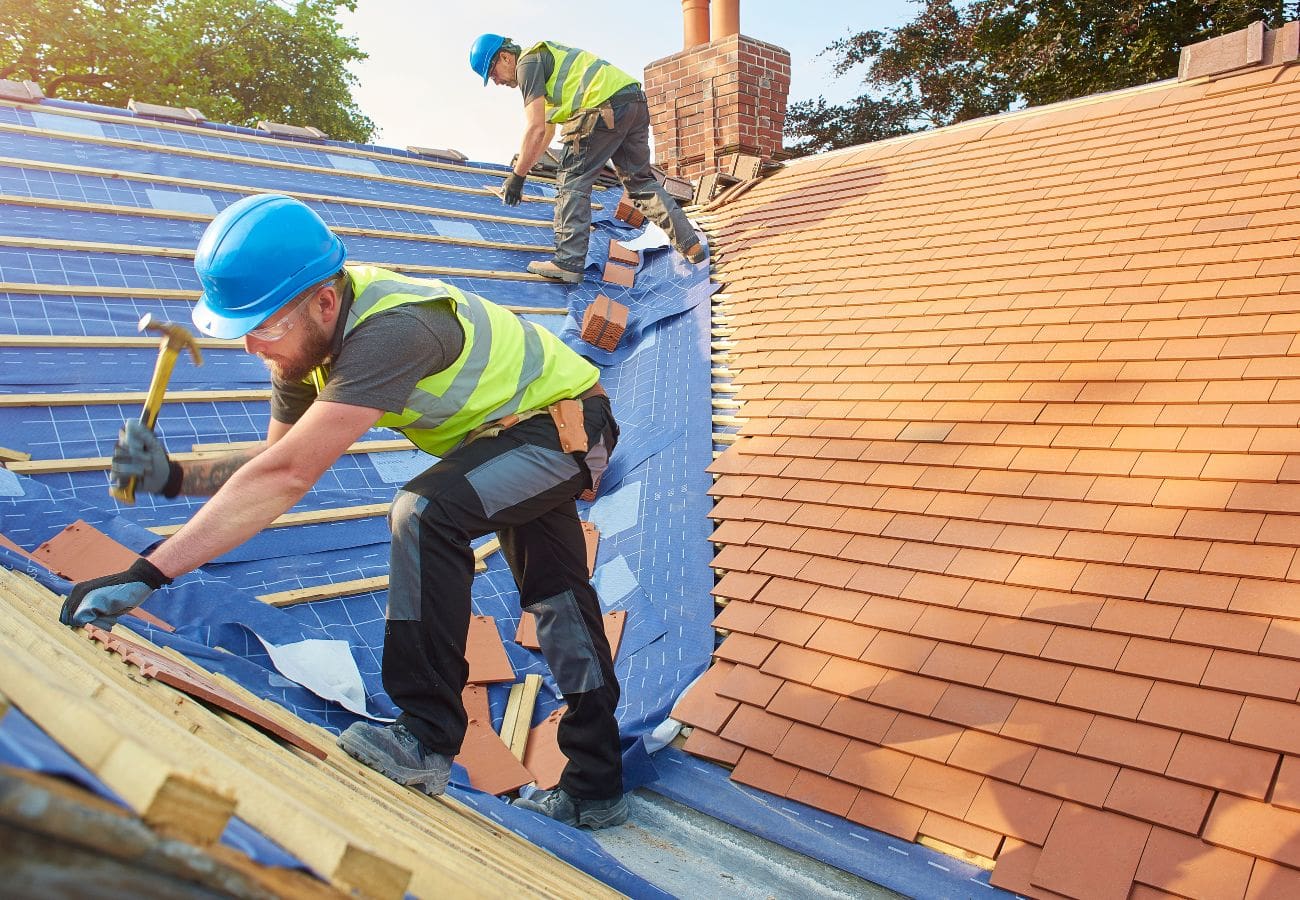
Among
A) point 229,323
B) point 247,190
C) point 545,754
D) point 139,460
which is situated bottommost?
point 545,754

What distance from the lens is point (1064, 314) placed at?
13.1ft

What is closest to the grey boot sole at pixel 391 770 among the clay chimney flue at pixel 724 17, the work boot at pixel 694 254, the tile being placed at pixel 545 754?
the tile being placed at pixel 545 754

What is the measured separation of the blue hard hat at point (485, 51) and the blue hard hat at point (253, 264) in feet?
13.9

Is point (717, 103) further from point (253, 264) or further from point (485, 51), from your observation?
point (253, 264)

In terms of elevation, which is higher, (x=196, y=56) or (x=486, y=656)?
(x=196, y=56)

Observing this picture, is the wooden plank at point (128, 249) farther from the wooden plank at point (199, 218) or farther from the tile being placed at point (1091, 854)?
the tile being placed at point (1091, 854)

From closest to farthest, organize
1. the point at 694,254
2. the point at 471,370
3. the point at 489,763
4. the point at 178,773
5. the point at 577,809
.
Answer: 1. the point at 178,773
2. the point at 471,370
3. the point at 577,809
4. the point at 489,763
5. the point at 694,254

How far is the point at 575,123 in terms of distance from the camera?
6301mm

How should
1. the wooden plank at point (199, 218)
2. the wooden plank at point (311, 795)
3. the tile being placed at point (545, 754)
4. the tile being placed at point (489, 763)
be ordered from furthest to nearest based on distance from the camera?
the wooden plank at point (199, 218)
the tile being placed at point (545, 754)
the tile being placed at point (489, 763)
the wooden plank at point (311, 795)

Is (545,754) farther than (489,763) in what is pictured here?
Yes

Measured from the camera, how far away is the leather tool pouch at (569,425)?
2686mm

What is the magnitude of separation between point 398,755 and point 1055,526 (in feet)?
6.89

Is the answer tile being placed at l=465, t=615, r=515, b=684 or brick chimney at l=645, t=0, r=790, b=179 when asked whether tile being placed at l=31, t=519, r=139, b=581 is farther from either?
brick chimney at l=645, t=0, r=790, b=179

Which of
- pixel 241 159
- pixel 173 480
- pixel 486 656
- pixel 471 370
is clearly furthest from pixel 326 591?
pixel 241 159
